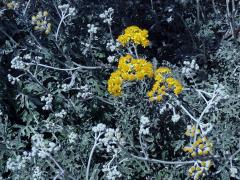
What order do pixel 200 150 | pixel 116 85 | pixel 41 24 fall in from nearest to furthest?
pixel 200 150 → pixel 116 85 → pixel 41 24

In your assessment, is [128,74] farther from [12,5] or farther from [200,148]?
[12,5]

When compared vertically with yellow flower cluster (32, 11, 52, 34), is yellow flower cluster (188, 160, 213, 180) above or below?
below

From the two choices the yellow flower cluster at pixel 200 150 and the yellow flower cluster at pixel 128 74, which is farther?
the yellow flower cluster at pixel 128 74

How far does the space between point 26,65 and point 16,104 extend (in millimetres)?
787

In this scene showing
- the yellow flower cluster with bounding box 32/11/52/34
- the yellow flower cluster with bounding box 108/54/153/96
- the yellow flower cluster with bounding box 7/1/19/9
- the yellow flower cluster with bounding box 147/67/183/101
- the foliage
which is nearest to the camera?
the foliage

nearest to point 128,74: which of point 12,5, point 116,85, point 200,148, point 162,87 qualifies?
point 116,85

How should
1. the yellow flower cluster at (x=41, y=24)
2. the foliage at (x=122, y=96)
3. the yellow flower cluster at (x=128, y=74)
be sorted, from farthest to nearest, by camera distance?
the yellow flower cluster at (x=41, y=24) < the yellow flower cluster at (x=128, y=74) < the foliage at (x=122, y=96)

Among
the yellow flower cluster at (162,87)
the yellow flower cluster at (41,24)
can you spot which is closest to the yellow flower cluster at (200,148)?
the yellow flower cluster at (162,87)

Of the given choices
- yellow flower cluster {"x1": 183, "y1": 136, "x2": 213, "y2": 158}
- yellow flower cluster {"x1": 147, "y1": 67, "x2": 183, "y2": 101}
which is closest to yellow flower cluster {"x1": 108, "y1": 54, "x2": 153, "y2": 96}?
yellow flower cluster {"x1": 147, "y1": 67, "x2": 183, "y2": 101}

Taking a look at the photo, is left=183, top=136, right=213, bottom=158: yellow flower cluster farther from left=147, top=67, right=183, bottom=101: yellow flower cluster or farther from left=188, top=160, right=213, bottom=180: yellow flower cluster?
left=147, top=67, right=183, bottom=101: yellow flower cluster

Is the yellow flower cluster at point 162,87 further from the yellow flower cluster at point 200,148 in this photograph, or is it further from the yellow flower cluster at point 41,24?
the yellow flower cluster at point 41,24

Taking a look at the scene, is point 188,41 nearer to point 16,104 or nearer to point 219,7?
point 219,7

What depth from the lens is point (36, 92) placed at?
5129mm

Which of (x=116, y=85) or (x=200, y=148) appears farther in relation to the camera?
(x=116, y=85)
